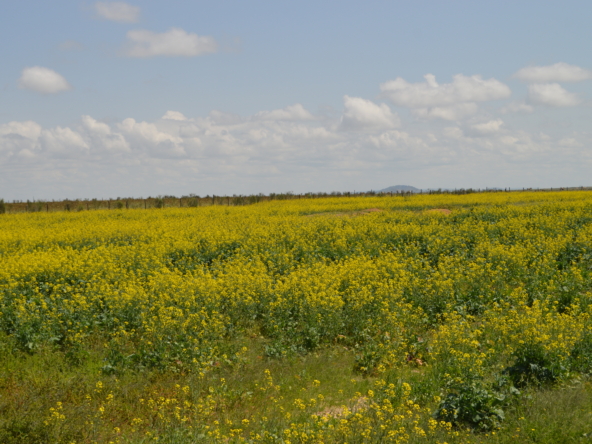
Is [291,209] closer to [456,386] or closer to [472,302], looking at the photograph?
[472,302]

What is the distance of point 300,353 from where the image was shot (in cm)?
982

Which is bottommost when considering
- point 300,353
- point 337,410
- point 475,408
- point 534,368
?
point 337,410

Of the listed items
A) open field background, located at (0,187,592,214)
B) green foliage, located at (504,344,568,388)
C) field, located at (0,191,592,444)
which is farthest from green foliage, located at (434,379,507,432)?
open field background, located at (0,187,592,214)

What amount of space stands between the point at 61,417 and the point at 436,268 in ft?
43.2

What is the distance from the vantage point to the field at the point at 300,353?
6.65 meters

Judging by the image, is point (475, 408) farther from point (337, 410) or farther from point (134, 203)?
point (134, 203)

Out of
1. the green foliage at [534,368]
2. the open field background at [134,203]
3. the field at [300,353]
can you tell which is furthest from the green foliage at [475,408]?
the open field background at [134,203]

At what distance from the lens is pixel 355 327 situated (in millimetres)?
A: 10789

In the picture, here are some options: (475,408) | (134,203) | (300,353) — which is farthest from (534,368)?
(134,203)

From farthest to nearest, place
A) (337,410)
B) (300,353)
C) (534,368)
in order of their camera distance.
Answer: (300,353), (534,368), (337,410)

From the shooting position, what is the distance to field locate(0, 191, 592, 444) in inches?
262

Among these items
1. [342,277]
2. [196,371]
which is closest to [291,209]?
[342,277]

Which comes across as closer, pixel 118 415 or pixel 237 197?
pixel 118 415

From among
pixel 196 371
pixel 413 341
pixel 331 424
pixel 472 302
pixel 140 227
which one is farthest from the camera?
pixel 140 227
